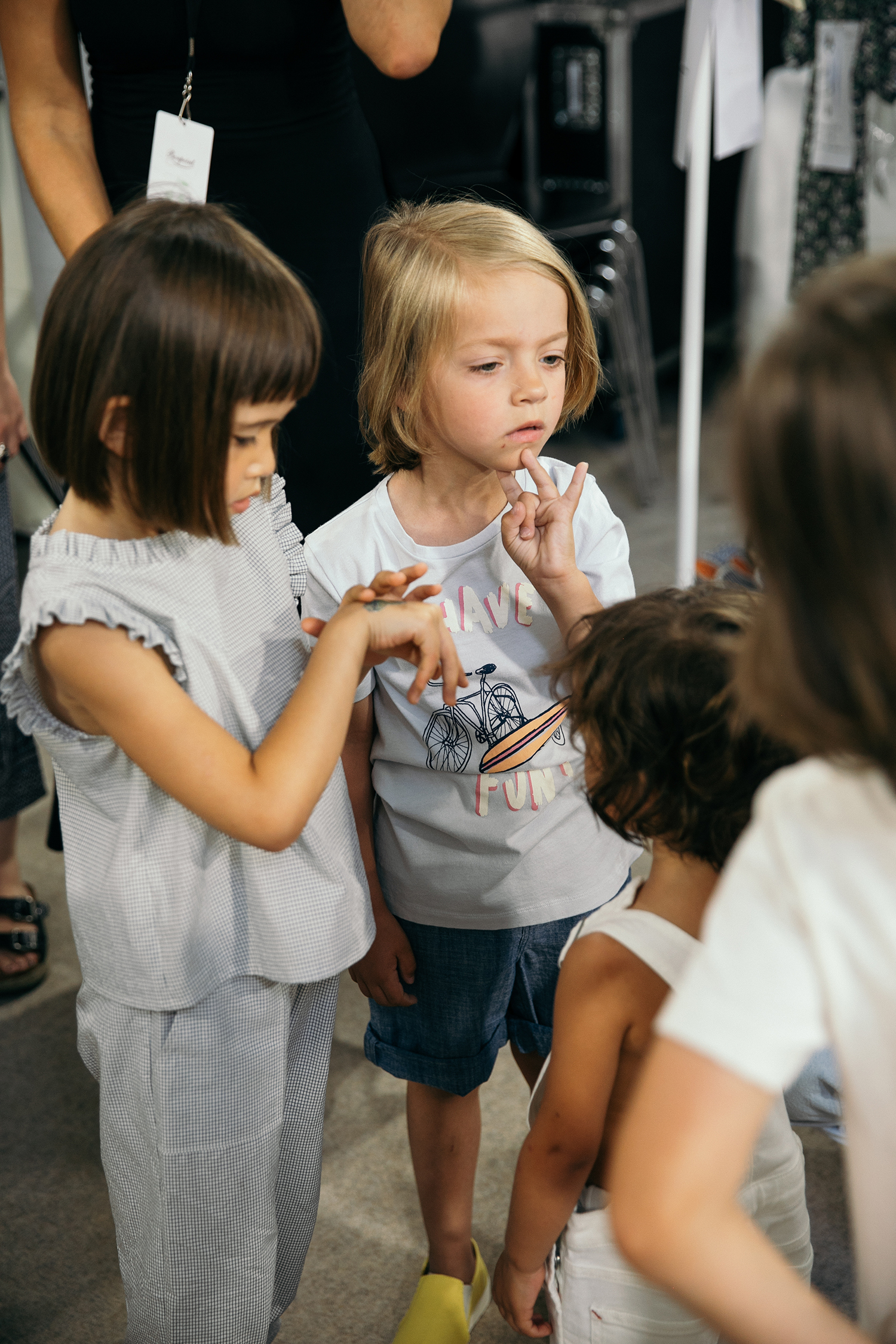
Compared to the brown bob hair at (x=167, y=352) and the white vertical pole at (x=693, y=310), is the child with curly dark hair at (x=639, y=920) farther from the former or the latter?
the white vertical pole at (x=693, y=310)

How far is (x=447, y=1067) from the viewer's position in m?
1.18

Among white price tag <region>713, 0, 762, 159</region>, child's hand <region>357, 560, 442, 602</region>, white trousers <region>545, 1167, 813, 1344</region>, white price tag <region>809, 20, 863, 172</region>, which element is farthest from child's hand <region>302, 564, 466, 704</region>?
white price tag <region>809, 20, 863, 172</region>

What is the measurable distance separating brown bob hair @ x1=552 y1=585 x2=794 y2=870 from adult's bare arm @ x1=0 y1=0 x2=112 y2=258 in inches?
30.8

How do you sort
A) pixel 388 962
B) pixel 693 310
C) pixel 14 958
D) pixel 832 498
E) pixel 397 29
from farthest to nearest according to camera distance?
pixel 693 310 < pixel 14 958 < pixel 397 29 < pixel 388 962 < pixel 832 498

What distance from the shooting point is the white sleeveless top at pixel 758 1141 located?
2.67ft

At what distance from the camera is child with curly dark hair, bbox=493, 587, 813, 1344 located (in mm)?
815

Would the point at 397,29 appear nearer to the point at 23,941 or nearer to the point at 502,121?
the point at 23,941

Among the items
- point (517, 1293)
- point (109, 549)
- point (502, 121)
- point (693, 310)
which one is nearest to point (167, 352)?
point (109, 549)

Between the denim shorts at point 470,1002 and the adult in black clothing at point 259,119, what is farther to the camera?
the adult in black clothing at point 259,119

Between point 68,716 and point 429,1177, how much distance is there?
0.64 m

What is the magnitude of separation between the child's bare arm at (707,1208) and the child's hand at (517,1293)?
47 cm

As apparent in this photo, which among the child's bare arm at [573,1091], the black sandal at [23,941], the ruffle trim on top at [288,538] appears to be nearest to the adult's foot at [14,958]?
the black sandal at [23,941]

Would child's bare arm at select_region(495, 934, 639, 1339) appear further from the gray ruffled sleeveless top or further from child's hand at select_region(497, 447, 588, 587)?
child's hand at select_region(497, 447, 588, 587)

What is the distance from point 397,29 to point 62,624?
2.63 feet
